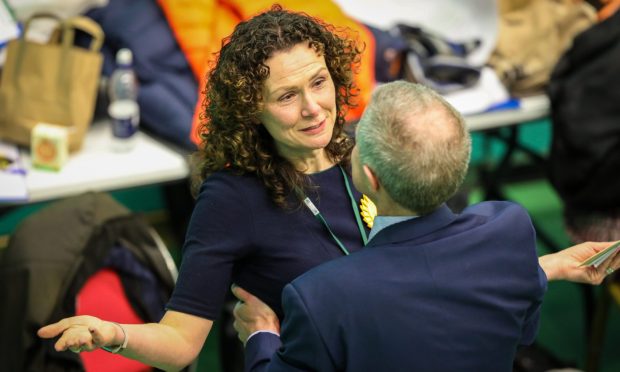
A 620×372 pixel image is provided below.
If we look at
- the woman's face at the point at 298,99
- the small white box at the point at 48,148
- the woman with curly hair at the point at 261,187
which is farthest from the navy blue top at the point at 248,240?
the small white box at the point at 48,148

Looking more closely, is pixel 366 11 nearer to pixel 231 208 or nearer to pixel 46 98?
pixel 46 98

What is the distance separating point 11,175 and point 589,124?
198cm

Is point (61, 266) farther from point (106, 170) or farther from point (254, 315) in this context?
point (254, 315)

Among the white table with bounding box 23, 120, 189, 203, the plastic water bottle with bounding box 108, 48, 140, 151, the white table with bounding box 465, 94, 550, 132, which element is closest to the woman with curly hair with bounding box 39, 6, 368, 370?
the white table with bounding box 23, 120, 189, 203

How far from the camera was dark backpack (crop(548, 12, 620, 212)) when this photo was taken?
2.95 m

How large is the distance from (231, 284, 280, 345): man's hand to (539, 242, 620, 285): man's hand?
0.56 meters

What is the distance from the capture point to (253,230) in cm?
170

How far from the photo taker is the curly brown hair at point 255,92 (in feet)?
5.44

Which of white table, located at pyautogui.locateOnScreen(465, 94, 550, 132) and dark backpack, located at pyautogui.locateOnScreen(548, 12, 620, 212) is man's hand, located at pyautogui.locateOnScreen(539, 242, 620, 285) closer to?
dark backpack, located at pyautogui.locateOnScreen(548, 12, 620, 212)

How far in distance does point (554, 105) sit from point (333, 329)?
2075 millimetres

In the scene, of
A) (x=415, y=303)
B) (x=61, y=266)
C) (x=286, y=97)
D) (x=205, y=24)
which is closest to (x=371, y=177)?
(x=415, y=303)

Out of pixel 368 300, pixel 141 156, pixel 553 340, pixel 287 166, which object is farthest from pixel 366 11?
pixel 368 300

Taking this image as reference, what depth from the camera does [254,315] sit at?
1774 mm

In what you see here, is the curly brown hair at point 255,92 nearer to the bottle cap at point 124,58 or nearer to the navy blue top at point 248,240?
the navy blue top at point 248,240
